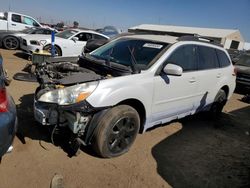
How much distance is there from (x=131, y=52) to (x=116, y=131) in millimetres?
1440

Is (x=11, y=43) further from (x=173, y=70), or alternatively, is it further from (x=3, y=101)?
(x=3, y=101)

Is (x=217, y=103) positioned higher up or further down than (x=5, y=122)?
further down

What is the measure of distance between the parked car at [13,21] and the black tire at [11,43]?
3.60 meters

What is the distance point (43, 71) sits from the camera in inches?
166

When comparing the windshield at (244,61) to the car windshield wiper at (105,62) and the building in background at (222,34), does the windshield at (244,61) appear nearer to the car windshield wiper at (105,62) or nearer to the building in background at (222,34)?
the car windshield wiper at (105,62)

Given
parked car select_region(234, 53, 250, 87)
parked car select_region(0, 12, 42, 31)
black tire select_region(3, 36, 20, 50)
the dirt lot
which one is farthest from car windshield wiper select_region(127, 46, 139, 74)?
parked car select_region(0, 12, 42, 31)

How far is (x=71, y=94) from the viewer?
3.45m

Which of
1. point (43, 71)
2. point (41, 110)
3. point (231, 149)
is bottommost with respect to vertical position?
point (231, 149)

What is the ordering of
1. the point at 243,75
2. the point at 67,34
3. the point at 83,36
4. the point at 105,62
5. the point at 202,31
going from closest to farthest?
the point at 105,62 → the point at 243,75 → the point at 67,34 → the point at 83,36 → the point at 202,31

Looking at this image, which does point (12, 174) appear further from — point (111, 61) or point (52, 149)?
point (111, 61)

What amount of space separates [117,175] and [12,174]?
1.29 meters

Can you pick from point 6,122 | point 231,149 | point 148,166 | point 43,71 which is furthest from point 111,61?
point 231,149

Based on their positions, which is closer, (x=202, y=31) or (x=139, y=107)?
(x=139, y=107)

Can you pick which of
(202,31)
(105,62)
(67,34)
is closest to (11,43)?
(67,34)
